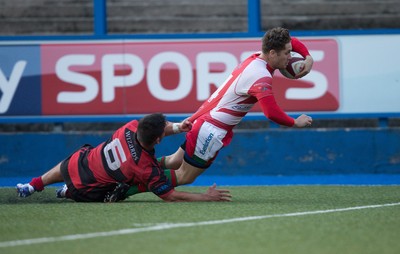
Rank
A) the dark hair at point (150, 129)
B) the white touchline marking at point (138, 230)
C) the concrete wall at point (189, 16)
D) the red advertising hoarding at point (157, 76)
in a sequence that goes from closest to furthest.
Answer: the white touchline marking at point (138, 230), the dark hair at point (150, 129), the red advertising hoarding at point (157, 76), the concrete wall at point (189, 16)

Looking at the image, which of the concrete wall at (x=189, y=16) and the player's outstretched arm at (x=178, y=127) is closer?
the player's outstretched arm at (x=178, y=127)

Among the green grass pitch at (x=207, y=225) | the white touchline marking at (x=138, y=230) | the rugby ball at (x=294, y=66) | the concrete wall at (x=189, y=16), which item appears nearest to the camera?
the green grass pitch at (x=207, y=225)

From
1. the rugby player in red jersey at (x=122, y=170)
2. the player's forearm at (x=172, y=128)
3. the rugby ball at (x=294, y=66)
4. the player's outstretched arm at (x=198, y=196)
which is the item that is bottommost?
the player's outstretched arm at (x=198, y=196)

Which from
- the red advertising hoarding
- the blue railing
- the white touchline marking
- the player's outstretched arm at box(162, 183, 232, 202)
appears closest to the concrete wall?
the blue railing

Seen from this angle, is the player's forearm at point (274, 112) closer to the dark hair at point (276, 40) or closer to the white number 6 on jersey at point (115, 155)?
the dark hair at point (276, 40)

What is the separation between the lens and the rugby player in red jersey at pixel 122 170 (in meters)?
8.88

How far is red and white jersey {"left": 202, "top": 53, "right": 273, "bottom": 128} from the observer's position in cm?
A: 909

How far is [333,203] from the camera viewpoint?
9188 millimetres

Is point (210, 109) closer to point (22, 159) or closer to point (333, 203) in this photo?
point (333, 203)

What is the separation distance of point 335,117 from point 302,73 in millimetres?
3049

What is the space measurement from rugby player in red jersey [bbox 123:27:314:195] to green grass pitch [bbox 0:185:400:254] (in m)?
0.52

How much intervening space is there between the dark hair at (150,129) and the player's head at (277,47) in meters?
1.21

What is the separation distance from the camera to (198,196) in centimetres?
916

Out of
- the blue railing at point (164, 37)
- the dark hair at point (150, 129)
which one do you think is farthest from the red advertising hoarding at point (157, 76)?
the dark hair at point (150, 129)
